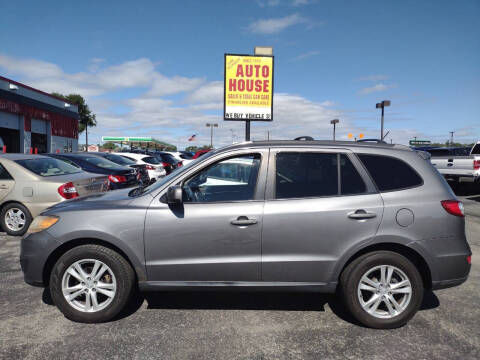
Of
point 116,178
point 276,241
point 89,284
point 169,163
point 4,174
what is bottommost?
point 89,284

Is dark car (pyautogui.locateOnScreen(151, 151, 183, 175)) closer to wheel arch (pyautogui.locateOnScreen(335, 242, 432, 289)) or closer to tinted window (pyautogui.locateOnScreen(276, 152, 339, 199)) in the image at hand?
tinted window (pyautogui.locateOnScreen(276, 152, 339, 199))

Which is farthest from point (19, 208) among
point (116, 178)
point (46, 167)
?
point (116, 178)

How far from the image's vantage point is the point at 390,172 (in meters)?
3.26

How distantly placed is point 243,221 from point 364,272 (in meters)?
1.20

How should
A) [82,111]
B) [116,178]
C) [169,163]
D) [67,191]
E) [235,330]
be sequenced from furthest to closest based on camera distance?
[82,111]
[169,163]
[116,178]
[67,191]
[235,330]

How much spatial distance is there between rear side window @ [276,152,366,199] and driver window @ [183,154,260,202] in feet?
0.86

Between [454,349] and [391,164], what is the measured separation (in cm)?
165

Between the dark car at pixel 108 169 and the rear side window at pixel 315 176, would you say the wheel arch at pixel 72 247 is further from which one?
the dark car at pixel 108 169

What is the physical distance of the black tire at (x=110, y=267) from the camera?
313 centimetres

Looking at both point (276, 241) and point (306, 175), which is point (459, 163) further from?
point (276, 241)

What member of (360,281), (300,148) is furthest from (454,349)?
(300,148)

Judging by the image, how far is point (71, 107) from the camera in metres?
36.8

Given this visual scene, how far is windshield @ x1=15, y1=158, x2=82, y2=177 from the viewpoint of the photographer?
6465 mm

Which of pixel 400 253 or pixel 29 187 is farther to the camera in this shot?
pixel 29 187
